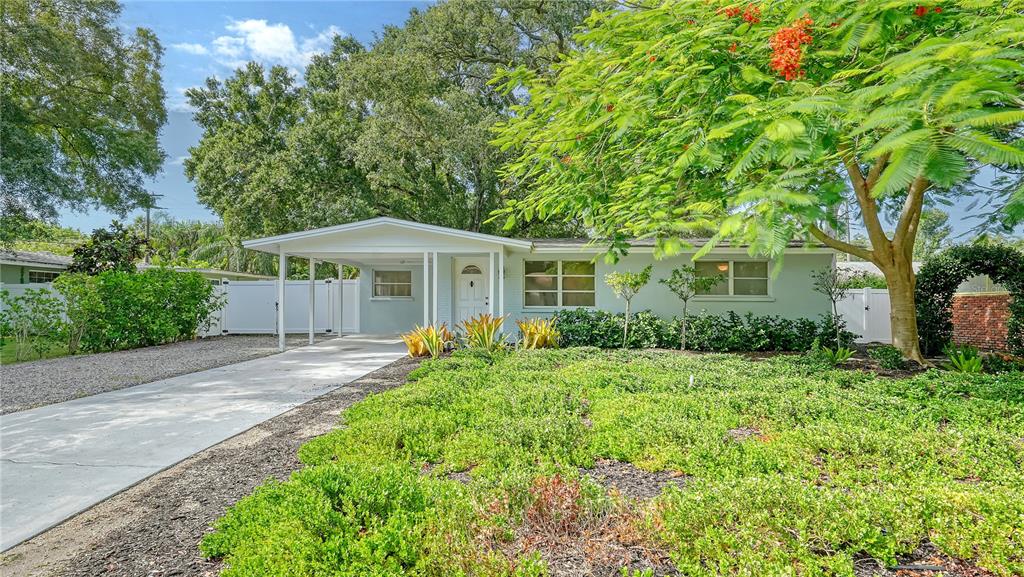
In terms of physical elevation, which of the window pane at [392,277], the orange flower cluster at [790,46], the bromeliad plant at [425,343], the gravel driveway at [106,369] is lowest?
the gravel driveway at [106,369]

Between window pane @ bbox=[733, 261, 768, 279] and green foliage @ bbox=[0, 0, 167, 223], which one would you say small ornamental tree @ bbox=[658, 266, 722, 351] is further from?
green foliage @ bbox=[0, 0, 167, 223]

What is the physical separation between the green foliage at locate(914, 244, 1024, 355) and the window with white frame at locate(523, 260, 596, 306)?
6.91 metres

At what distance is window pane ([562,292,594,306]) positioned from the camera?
12.6 metres

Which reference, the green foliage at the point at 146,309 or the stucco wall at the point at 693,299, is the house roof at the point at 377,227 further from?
the green foliage at the point at 146,309

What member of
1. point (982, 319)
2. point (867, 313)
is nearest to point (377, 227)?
point (867, 313)

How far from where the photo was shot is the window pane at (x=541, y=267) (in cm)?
1273

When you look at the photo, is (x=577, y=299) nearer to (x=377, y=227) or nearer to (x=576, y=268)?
(x=576, y=268)

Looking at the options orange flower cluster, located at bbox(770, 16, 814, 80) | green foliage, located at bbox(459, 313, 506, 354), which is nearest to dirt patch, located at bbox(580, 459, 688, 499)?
orange flower cluster, located at bbox(770, 16, 814, 80)

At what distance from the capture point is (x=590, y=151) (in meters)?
4.95

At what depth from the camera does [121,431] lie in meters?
4.64

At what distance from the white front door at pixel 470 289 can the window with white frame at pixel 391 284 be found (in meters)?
2.41

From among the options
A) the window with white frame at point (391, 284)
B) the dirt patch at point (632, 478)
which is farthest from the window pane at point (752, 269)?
the dirt patch at point (632, 478)

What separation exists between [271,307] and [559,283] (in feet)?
30.1

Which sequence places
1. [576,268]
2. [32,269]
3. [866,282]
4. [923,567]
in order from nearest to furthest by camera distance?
[923,567] < [576,268] < [866,282] < [32,269]
